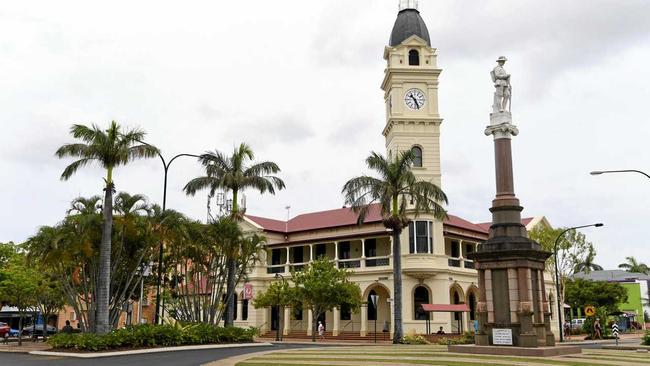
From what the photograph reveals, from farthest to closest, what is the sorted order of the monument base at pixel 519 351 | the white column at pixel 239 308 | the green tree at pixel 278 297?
the white column at pixel 239 308, the green tree at pixel 278 297, the monument base at pixel 519 351

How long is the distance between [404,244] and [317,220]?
11125mm

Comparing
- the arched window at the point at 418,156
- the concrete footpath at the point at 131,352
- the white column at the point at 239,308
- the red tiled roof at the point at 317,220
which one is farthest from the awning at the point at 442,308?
the white column at the point at 239,308

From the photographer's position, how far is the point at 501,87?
27.3 metres

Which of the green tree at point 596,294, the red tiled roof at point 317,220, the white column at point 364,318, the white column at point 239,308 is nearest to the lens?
the white column at point 364,318

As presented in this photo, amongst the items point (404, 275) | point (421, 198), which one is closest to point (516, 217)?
point (421, 198)

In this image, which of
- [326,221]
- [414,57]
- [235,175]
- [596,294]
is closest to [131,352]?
[235,175]

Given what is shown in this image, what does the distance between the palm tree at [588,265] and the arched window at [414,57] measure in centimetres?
2208

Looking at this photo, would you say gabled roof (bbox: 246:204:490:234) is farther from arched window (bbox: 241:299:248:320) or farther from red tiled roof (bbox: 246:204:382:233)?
arched window (bbox: 241:299:248:320)

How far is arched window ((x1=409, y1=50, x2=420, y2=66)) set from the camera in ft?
172

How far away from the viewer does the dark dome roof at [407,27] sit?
52.5 metres

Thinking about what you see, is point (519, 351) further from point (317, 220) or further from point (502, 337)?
point (317, 220)

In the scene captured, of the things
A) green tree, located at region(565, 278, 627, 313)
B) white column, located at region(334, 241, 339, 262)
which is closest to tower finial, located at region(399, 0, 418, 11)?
white column, located at region(334, 241, 339, 262)

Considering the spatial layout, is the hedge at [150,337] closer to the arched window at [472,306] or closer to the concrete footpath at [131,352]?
the concrete footpath at [131,352]

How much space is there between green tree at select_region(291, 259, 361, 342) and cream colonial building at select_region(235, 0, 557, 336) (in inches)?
132
